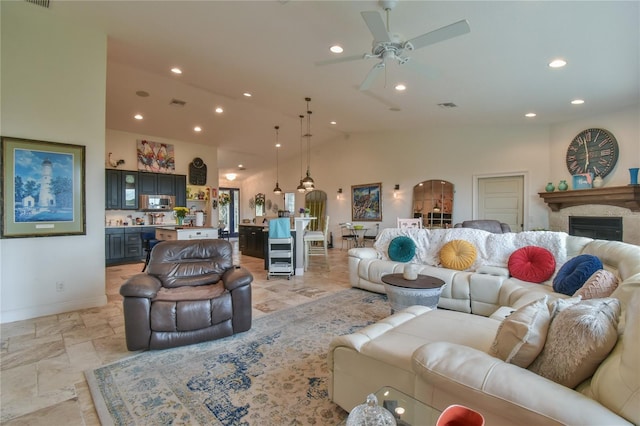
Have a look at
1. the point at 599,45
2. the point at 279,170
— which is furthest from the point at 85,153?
the point at 279,170

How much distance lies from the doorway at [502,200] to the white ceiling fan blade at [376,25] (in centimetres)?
514

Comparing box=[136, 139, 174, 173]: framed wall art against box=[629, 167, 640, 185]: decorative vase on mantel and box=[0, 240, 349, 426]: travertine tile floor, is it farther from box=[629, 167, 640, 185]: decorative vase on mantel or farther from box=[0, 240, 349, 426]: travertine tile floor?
box=[629, 167, 640, 185]: decorative vase on mantel

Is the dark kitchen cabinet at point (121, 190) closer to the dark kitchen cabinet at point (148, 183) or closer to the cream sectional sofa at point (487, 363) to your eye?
the dark kitchen cabinet at point (148, 183)

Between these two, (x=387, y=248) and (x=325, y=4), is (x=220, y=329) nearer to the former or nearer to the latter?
(x=387, y=248)

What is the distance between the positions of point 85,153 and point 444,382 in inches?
177

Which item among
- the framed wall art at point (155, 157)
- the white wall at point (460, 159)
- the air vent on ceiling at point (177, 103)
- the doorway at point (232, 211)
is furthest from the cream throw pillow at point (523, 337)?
the doorway at point (232, 211)

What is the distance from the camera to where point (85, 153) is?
3689 mm

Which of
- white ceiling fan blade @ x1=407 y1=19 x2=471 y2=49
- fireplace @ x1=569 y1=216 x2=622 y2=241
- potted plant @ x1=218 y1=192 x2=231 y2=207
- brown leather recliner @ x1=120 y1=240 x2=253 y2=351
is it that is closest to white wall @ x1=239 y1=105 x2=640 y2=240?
fireplace @ x1=569 y1=216 x2=622 y2=241

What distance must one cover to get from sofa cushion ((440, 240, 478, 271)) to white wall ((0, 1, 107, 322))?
454 centimetres

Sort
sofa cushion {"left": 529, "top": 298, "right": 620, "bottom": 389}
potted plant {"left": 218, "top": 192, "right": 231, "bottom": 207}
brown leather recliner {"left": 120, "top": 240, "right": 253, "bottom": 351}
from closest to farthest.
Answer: sofa cushion {"left": 529, "top": 298, "right": 620, "bottom": 389}, brown leather recliner {"left": 120, "top": 240, "right": 253, "bottom": 351}, potted plant {"left": 218, "top": 192, "right": 231, "bottom": 207}

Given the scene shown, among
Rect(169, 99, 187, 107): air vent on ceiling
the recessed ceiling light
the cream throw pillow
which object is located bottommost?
the cream throw pillow

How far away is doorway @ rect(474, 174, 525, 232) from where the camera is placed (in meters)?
6.33

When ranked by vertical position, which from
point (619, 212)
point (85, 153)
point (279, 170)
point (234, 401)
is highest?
point (279, 170)

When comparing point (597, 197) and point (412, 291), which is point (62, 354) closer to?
point (412, 291)
